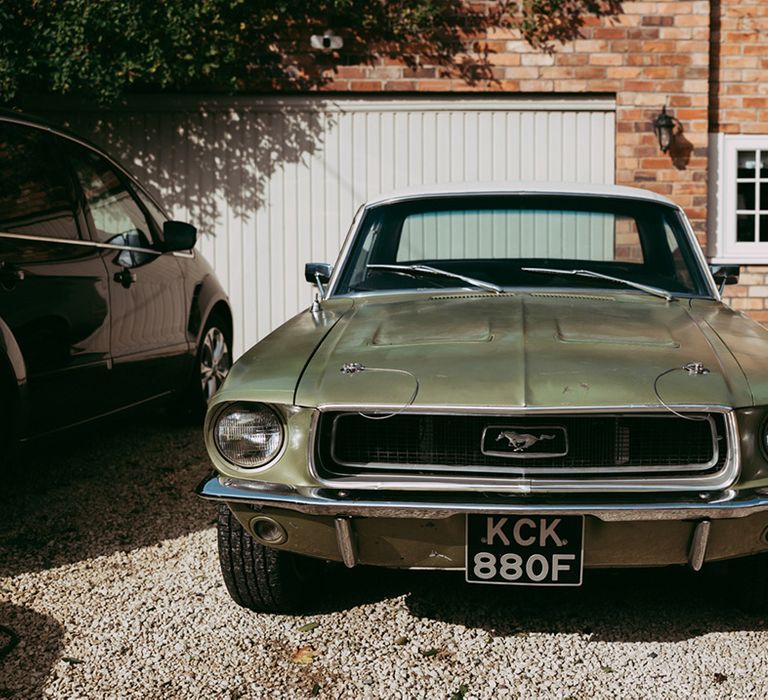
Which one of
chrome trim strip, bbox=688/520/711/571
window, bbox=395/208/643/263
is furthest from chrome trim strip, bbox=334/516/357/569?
window, bbox=395/208/643/263

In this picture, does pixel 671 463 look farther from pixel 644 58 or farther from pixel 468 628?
pixel 644 58

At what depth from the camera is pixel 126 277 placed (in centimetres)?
491

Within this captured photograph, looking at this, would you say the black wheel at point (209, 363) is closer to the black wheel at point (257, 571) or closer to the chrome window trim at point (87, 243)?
the chrome window trim at point (87, 243)

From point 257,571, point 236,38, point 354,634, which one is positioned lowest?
point 354,634

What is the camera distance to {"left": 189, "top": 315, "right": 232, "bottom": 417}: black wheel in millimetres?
6160

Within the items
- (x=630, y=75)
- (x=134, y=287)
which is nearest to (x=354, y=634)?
(x=134, y=287)

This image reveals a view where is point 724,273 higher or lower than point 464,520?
higher

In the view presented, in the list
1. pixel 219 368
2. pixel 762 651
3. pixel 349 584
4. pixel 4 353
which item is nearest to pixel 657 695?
pixel 762 651

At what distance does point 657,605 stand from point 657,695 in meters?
0.69

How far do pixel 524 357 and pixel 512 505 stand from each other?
484 mm

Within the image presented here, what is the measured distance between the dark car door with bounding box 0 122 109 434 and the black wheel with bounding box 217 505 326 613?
1221 millimetres

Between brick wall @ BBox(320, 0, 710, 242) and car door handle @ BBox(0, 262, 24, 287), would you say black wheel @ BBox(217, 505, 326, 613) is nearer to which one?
car door handle @ BBox(0, 262, 24, 287)

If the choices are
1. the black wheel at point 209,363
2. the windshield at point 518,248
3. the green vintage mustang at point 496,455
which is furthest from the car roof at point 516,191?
the black wheel at point 209,363

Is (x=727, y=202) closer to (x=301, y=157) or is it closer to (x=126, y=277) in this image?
(x=301, y=157)
